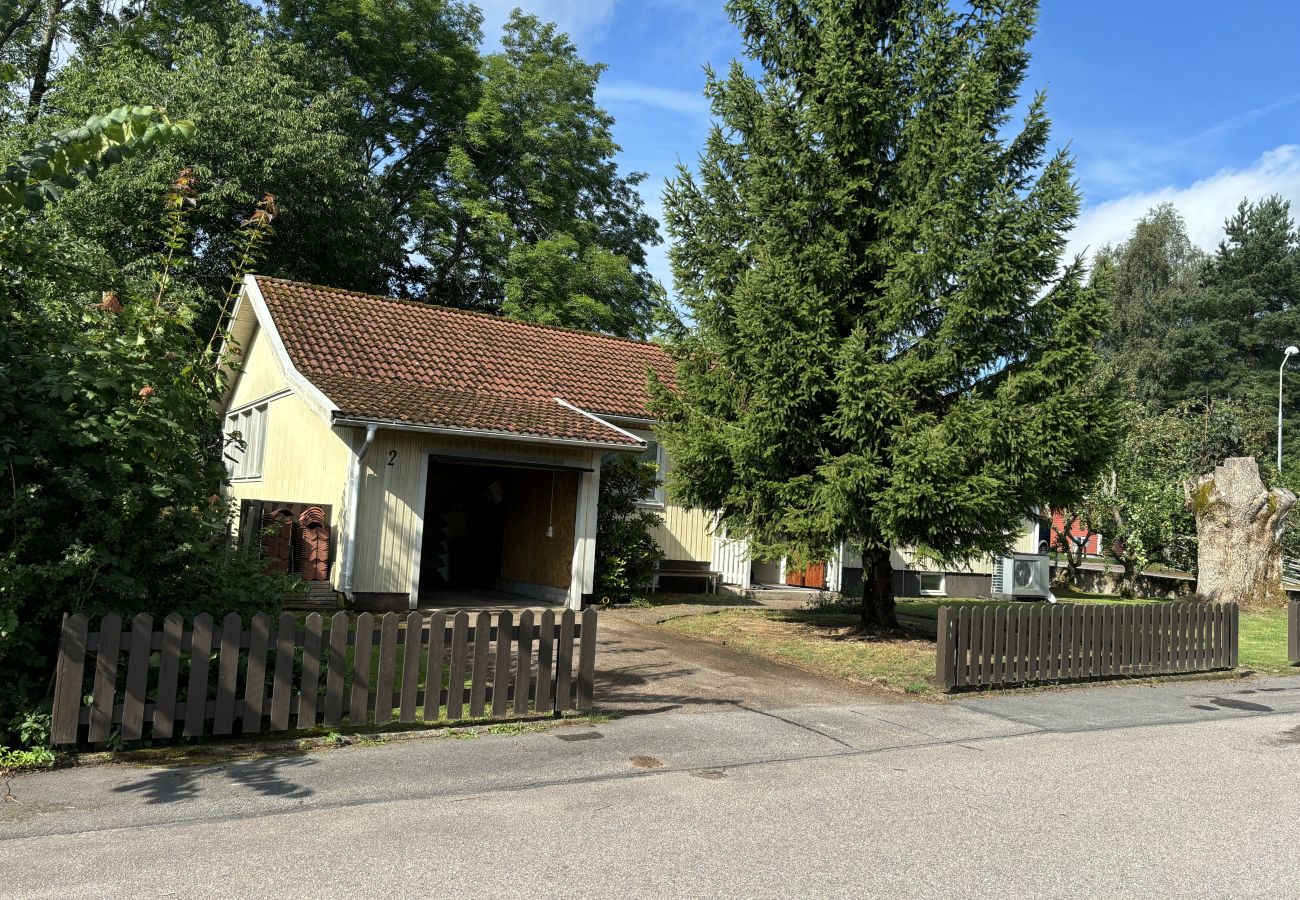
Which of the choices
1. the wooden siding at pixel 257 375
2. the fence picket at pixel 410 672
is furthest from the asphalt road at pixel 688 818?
the wooden siding at pixel 257 375

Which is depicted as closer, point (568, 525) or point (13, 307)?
point (13, 307)

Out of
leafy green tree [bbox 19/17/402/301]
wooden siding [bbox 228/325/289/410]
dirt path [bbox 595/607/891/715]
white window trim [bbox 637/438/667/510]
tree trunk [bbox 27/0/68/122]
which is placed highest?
tree trunk [bbox 27/0/68/122]

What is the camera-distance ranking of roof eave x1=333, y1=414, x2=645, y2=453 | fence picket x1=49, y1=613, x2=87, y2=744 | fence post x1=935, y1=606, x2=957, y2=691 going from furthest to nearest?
1. roof eave x1=333, y1=414, x2=645, y2=453
2. fence post x1=935, y1=606, x2=957, y2=691
3. fence picket x1=49, y1=613, x2=87, y2=744

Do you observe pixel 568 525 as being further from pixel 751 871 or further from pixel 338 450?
pixel 751 871

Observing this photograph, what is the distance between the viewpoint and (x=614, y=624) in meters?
14.0

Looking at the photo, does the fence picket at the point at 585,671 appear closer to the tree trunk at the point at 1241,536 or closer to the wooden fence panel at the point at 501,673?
the wooden fence panel at the point at 501,673

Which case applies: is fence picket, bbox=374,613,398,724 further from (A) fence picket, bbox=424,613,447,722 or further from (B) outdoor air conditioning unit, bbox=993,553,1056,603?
(B) outdoor air conditioning unit, bbox=993,553,1056,603

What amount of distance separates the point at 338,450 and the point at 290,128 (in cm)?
1400

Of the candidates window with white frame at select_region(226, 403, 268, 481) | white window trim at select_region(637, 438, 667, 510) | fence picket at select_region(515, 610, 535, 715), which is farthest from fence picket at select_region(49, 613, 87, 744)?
white window trim at select_region(637, 438, 667, 510)

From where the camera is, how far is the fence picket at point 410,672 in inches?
282

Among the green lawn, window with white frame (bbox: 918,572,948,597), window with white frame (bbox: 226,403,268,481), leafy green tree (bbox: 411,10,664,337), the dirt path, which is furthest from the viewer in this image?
leafy green tree (bbox: 411,10,664,337)

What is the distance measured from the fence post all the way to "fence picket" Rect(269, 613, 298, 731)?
21.1 feet

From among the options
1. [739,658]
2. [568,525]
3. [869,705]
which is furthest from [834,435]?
[568,525]

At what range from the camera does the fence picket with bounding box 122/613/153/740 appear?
6281 mm
